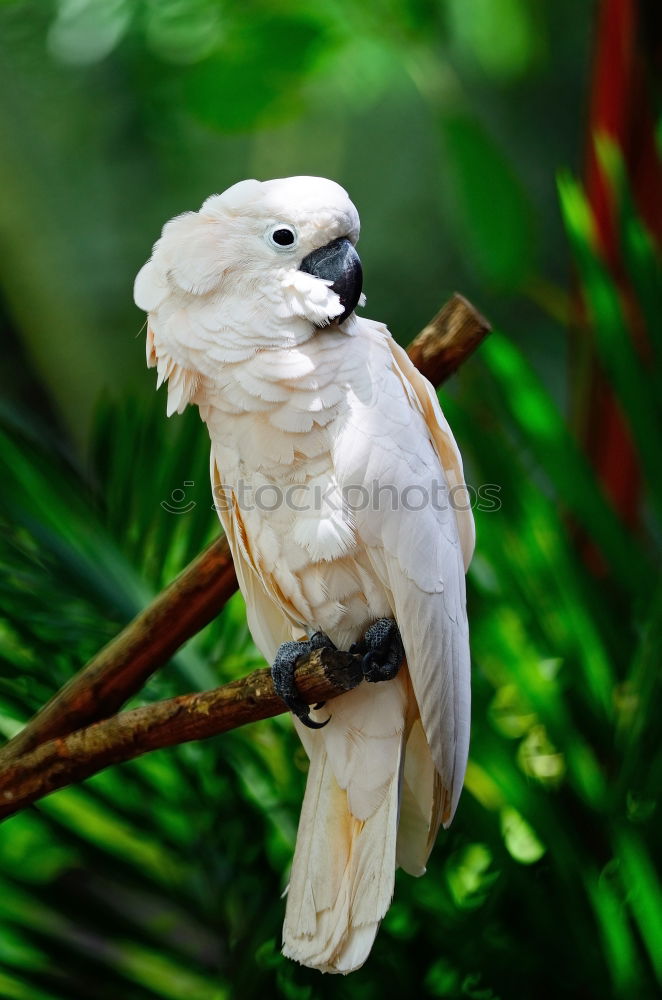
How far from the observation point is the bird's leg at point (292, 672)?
3.52 feet

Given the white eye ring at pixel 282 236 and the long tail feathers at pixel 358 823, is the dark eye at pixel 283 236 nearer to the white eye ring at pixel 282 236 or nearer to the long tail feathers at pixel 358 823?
the white eye ring at pixel 282 236

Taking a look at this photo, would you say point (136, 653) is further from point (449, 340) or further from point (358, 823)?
point (449, 340)

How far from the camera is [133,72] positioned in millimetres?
2988

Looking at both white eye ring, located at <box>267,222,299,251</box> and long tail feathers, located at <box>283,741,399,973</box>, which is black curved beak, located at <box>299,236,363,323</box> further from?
long tail feathers, located at <box>283,741,399,973</box>

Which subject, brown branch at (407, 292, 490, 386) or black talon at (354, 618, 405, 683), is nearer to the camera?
black talon at (354, 618, 405, 683)

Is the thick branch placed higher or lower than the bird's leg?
higher

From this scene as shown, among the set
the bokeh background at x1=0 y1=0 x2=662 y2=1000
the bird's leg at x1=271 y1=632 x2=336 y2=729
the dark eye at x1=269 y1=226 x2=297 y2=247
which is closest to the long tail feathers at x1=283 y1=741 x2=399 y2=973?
the bird's leg at x1=271 y1=632 x2=336 y2=729

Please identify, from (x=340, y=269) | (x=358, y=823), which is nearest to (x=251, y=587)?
(x=358, y=823)

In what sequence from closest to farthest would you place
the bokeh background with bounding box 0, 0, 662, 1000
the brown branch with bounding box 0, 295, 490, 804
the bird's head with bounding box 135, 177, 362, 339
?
the bird's head with bounding box 135, 177, 362, 339 → the brown branch with bounding box 0, 295, 490, 804 → the bokeh background with bounding box 0, 0, 662, 1000

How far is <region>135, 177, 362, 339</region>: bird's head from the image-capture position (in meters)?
1.04

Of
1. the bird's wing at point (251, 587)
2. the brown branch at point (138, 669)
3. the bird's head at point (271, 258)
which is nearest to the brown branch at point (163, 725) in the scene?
the brown branch at point (138, 669)

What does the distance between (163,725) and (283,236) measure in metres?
0.62

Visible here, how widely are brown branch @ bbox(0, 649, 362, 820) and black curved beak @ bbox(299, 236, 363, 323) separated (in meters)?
0.42

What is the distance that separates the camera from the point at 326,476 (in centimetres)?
106
